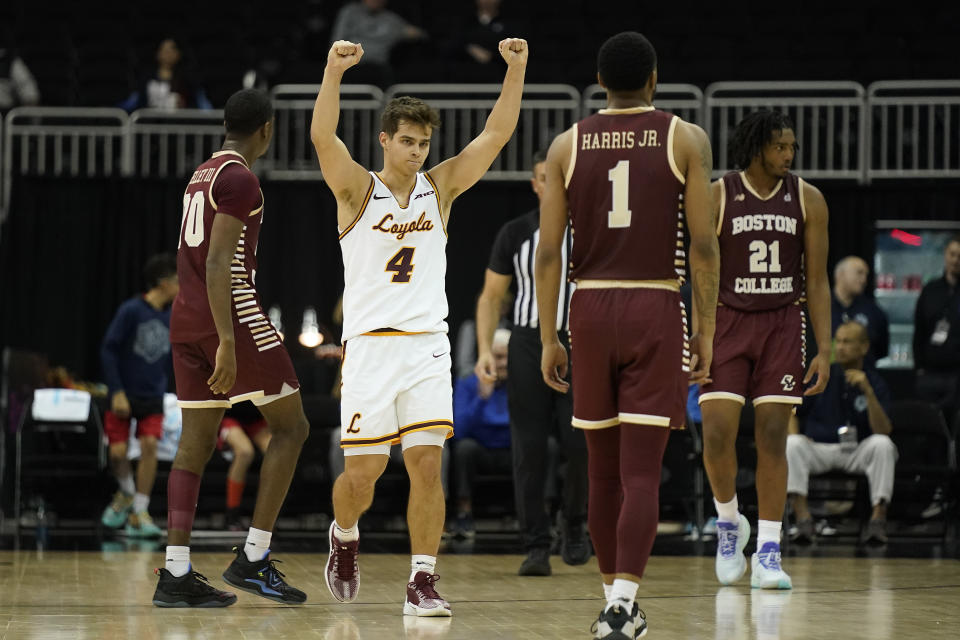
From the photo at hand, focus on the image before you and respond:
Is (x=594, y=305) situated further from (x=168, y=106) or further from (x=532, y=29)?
(x=532, y=29)

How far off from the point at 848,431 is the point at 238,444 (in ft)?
13.9

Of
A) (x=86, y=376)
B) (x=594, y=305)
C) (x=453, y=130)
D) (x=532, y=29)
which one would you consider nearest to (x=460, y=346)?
(x=453, y=130)

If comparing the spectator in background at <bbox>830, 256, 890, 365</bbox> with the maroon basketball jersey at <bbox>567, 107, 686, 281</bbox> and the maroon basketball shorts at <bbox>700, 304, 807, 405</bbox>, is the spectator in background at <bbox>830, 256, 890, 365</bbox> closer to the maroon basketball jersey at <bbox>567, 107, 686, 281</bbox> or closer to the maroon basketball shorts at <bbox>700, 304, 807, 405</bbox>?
the maroon basketball shorts at <bbox>700, 304, 807, 405</bbox>

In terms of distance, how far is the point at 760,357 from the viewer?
6.32 m

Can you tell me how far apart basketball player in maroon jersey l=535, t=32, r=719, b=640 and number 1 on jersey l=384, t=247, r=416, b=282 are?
2.50 feet

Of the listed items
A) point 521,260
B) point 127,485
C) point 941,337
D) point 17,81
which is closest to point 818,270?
point 521,260

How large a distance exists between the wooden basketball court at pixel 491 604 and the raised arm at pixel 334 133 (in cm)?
163

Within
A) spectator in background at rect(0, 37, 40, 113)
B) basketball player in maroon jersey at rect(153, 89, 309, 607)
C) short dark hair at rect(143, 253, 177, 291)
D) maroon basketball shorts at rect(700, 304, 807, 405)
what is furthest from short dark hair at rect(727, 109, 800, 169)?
spectator in background at rect(0, 37, 40, 113)

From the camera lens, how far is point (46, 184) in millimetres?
11336

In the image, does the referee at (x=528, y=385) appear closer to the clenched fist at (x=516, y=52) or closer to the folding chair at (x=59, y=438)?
the clenched fist at (x=516, y=52)

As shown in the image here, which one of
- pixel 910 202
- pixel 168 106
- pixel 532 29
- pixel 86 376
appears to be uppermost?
pixel 532 29

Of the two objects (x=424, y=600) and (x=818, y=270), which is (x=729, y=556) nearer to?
(x=818, y=270)

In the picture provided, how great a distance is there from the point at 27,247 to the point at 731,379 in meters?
7.03

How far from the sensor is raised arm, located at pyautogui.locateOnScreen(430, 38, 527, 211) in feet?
17.5
